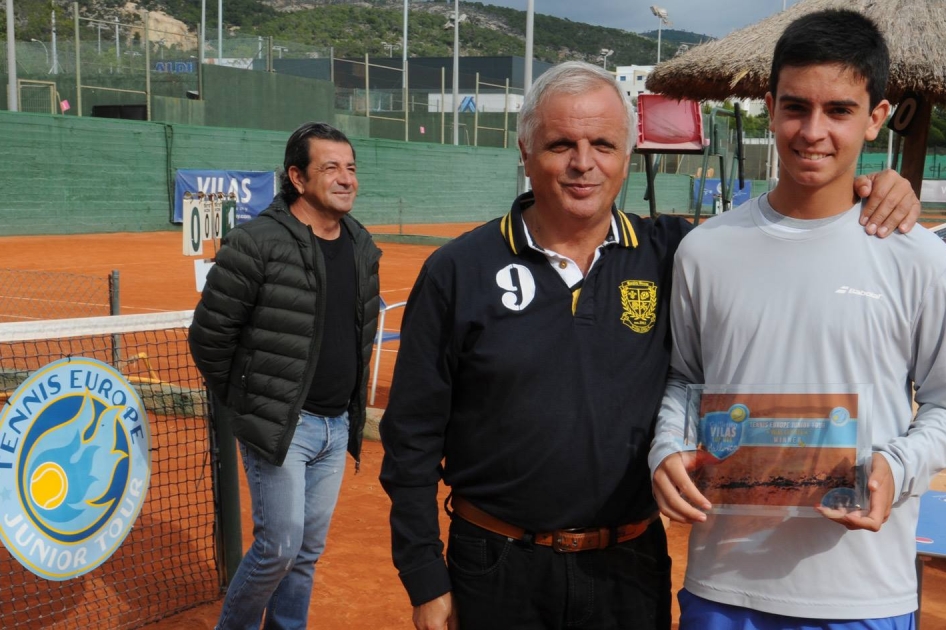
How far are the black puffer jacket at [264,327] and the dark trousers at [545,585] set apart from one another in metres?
1.55

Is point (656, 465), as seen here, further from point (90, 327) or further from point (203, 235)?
point (203, 235)

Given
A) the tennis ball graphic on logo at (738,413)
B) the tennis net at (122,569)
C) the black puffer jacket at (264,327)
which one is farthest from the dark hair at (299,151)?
the tennis ball graphic on logo at (738,413)

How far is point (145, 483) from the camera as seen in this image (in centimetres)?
428

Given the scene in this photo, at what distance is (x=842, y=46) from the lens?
199cm

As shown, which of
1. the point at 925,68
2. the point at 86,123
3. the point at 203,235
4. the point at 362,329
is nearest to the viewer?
the point at 362,329

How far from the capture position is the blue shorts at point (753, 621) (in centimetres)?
197

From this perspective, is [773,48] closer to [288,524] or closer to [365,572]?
[365,572]

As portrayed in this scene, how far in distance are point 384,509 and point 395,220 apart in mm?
28792

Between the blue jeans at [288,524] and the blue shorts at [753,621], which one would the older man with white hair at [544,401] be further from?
the blue jeans at [288,524]

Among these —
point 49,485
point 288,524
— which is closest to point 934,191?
point 288,524

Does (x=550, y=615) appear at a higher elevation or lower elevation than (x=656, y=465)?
lower

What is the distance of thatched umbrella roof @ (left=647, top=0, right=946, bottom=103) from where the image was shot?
6758 millimetres

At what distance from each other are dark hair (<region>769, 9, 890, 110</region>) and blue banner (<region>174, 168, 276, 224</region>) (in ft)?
82.6

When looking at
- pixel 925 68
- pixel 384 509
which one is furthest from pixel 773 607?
pixel 925 68
